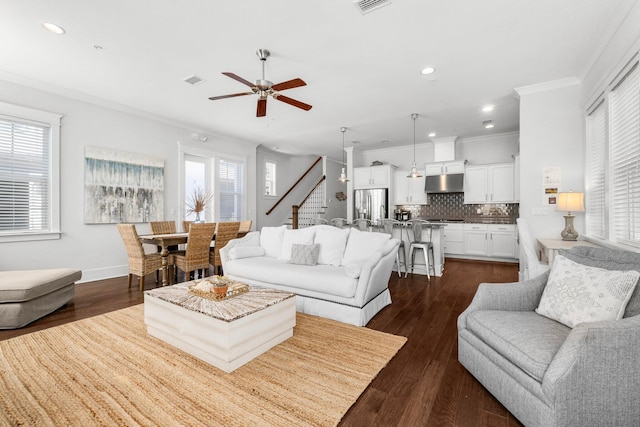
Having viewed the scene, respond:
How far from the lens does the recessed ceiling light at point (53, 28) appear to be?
2775 mm

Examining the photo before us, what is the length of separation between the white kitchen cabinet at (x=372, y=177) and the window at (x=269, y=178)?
7.98 ft

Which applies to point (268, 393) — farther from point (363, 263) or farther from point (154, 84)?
point (154, 84)

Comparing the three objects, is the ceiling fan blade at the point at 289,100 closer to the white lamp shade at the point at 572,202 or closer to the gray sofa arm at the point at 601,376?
the gray sofa arm at the point at 601,376

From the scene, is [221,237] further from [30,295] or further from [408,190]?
[408,190]

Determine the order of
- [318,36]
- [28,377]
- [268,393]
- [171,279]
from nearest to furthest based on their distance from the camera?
[268,393], [28,377], [318,36], [171,279]

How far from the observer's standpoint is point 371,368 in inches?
81.9

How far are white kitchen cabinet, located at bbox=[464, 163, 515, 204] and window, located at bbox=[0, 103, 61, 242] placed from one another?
25.7 feet

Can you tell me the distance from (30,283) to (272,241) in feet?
8.51

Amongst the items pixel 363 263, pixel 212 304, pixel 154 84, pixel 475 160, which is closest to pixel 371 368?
pixel 363 263

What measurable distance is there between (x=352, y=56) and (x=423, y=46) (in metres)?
0.77

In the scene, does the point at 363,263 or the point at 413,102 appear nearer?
the point at 363,263

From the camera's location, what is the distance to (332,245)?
3643mm

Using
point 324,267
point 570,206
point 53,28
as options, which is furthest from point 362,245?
point 53,28

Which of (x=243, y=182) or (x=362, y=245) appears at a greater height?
(x=243, y=182)
